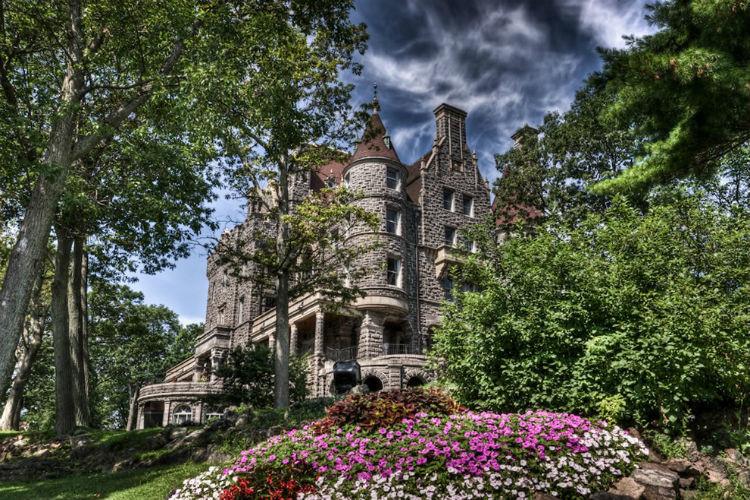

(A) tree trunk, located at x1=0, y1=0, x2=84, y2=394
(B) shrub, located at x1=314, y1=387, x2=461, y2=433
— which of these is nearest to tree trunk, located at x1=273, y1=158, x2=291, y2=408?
(B) shrub, located at x1=314, y1=387, x2=461, y2=433

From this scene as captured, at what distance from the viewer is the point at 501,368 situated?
38.6ft

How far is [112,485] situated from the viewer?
1116 centimetres

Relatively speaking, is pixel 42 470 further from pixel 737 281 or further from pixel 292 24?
pixel 737 281

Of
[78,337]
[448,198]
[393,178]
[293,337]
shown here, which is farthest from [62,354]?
[448,198]

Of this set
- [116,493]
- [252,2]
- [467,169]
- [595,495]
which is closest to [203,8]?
[252,2]

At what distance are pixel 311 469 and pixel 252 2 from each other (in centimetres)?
1262

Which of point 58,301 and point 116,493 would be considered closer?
point 116,493

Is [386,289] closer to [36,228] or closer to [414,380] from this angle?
[414,380]

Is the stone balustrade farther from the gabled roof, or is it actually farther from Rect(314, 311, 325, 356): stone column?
the gabled roof

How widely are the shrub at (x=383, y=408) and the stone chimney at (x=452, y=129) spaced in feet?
95.8

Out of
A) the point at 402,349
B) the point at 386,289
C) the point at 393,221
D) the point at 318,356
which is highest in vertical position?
the point at 393,221

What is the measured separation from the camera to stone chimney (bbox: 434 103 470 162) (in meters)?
38.6

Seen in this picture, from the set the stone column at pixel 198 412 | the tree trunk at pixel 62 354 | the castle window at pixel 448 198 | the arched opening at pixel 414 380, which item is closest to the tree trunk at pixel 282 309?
the tree trunk at pixel 62 354

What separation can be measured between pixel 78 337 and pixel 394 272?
1705 cm
